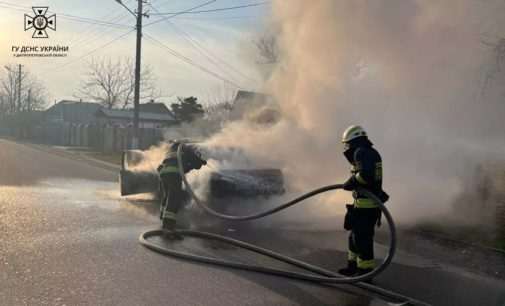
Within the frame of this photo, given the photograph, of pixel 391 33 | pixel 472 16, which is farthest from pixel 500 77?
pixel 391 33

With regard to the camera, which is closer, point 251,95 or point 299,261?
point 299,261

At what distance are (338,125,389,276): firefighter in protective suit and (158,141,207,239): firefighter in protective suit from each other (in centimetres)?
280

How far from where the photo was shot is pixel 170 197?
7172 mm

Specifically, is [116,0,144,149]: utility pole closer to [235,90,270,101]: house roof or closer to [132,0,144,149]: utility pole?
[132,0,144,149]: utility pole

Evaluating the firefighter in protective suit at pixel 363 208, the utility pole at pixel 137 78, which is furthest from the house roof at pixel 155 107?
the firefighter in protective suit at pixel 363 208

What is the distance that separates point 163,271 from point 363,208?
2236 mm

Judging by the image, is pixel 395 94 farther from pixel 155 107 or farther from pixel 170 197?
pixel 155 107

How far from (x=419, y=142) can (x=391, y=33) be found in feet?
6.41

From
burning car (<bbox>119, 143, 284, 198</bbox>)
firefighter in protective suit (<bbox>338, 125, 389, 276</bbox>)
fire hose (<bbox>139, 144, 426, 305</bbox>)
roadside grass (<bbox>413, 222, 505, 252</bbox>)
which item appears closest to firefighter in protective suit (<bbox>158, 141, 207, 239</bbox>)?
fire hose (<bbox>139, 144, 426, 305</bbox>)

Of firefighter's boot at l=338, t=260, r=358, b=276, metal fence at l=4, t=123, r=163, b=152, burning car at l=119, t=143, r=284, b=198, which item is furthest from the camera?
metal fence at l=4, t=123, r=163, b=152

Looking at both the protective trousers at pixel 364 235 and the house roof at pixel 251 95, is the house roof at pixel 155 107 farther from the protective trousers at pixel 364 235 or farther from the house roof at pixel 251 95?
the protective trousers at pixel 364 235

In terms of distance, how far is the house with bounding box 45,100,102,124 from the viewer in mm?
76075

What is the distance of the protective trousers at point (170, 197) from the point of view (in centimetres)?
700

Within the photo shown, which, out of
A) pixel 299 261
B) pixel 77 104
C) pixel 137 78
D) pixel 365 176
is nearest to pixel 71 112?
pixel 77 104
